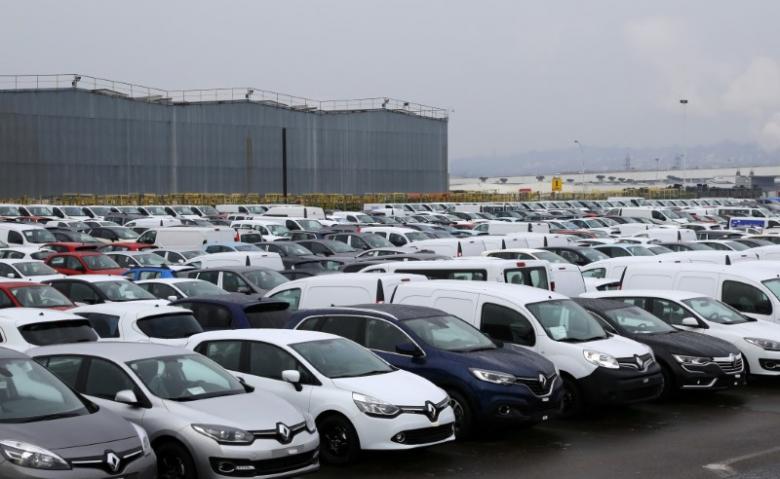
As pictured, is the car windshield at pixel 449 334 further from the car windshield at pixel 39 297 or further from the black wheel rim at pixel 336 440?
the car windshield at pixel 39 297

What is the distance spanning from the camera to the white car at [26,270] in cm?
2388

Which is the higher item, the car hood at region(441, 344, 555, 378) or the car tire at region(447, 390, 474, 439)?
the car hood at region(441, 344, 555, 378)

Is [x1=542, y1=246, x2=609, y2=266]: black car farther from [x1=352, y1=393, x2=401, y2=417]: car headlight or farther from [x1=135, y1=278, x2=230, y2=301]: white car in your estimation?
[x1=352, y1=393, x2=401, y2=417]: car headlight

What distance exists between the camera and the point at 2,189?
69.6 m

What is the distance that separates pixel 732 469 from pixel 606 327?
4700 millimetres

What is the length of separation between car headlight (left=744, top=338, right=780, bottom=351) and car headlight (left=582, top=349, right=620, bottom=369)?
3.48 meters

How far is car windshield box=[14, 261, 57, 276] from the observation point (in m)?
24.4

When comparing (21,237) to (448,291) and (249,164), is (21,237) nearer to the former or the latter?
(448,291)

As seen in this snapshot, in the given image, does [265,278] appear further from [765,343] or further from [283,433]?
[283,433]

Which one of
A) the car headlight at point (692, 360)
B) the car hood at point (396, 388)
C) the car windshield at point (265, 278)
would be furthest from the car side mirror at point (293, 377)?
the car windshield at point (265, 278)

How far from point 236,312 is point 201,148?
2561 inches

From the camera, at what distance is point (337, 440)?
1110 cm

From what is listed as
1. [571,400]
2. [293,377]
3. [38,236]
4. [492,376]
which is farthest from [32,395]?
[38,236]

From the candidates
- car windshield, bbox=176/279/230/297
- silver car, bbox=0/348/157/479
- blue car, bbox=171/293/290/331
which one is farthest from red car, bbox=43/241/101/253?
silver car, bbox=0/348/157/479
